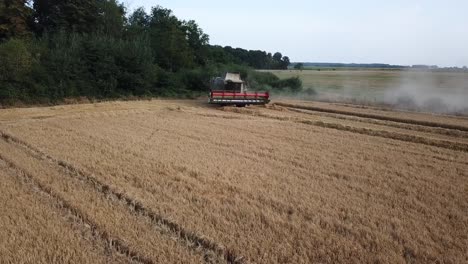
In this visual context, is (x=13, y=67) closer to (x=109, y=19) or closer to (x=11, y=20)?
(x=11, y=20)

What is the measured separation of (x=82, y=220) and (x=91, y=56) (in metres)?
28.1

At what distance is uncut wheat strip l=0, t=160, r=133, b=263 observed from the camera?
5.51 m

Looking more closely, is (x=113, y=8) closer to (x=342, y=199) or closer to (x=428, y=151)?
(x=428, y=151)

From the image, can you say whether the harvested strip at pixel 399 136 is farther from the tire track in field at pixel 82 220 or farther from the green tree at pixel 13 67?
the green tree at pixel 13 67

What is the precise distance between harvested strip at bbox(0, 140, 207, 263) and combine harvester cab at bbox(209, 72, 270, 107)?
17355 millimetres

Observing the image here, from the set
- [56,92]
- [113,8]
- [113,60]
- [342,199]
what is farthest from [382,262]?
[113,8]

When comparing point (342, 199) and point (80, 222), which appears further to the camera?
point (342, 199)

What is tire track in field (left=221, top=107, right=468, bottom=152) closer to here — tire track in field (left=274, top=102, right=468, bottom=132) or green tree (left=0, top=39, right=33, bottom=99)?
tire track in field (left=274, top=102, right=468, bottom=132)

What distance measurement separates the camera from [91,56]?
106ft

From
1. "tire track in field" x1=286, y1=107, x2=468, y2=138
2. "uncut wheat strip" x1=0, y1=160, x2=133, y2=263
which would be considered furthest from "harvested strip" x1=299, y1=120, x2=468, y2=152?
"uncut wheat strip" x1=0, y1=160, x2=133, y2=263

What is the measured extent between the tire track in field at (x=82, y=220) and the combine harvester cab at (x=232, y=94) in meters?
17.6

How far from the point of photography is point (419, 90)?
3569 centimetres

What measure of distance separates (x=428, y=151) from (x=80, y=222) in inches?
462

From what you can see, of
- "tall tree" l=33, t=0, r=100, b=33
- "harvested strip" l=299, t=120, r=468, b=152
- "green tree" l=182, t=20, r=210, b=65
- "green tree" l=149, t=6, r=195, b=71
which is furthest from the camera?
"green tree" l=182, t=20, r=210, b=65
